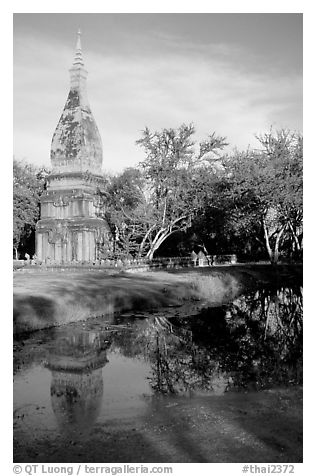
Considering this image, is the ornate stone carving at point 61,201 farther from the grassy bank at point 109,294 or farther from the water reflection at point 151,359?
the water reflection at point 151,359

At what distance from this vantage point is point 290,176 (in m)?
39.1

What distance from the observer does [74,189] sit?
44812 mm

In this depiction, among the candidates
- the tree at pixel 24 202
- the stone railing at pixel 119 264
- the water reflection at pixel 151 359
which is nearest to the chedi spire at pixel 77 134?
the tree at pixel 24 202

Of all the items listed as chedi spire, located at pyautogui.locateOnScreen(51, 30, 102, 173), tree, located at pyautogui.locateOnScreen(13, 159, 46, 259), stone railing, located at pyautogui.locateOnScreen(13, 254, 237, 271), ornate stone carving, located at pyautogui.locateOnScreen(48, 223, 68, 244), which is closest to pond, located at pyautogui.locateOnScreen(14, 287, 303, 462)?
stone railing, located at pyautogui.locateOnScreen(13, 254, 237, 271)

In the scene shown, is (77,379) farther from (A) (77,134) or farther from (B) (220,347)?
(A) (77,134)

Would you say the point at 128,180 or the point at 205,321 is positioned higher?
the point at 128,180

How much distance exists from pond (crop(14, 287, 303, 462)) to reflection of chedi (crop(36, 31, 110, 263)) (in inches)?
975

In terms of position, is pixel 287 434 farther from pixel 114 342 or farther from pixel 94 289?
pixel 94 289

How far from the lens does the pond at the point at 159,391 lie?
7.91 meters

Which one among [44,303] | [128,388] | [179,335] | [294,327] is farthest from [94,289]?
[128,388]

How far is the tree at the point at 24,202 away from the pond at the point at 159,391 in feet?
104
